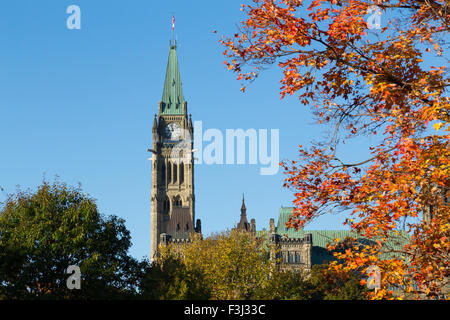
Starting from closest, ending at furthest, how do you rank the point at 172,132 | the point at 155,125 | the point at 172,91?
1. the point at 155,125
2. the point at 172,132
3. the point at 172,91

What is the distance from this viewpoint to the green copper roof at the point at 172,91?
197125 mm

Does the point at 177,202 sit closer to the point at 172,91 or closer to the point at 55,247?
the point at 172,91

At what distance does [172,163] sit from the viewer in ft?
626

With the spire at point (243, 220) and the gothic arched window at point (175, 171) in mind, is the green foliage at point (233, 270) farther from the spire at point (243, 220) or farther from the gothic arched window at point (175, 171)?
the gothic arched window at point (175, 171)

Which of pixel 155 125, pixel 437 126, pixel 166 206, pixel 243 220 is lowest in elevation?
pixel 437 126

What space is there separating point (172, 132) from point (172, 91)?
38.6 feet

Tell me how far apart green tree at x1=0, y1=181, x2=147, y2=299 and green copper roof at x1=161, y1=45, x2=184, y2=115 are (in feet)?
472

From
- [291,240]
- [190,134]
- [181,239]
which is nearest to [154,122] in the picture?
[190,134]

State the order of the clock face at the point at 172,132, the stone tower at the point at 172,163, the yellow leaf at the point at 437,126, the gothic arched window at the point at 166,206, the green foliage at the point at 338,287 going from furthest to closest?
the clock face at the point at 172,132 < the gothic arched window at the point at 166,206 < the stone tower at the point at 172,163 < the green foliage at the point at 338,287 < the yellow leaf at the point at 437,126

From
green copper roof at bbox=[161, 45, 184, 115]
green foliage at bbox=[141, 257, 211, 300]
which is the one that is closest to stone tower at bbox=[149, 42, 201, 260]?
green copper roof at bbox=[161, 45, 184, 115]

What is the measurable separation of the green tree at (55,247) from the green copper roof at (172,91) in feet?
472

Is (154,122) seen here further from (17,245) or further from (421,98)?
(421,98)

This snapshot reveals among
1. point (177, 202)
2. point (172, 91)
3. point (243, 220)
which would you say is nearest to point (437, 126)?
point (243, 220)

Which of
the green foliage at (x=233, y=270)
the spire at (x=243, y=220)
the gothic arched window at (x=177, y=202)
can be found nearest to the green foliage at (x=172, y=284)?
the green foliage at (x=233, y=270)
